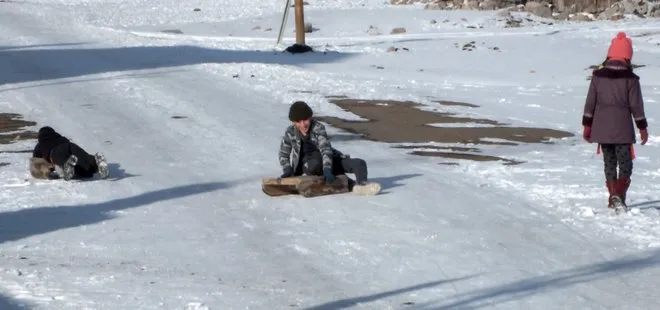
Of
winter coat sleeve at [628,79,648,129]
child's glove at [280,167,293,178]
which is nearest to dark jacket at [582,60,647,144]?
winter coat sleeve at [628,79,648,129]

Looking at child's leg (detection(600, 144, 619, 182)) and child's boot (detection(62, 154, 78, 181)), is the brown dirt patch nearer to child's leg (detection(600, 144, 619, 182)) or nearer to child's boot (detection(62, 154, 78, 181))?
child's boot (detection(62, 154, 78, 181))

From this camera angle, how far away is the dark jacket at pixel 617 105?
11.5 meters

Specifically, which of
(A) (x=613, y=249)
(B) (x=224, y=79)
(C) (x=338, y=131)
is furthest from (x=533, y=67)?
(A) (x=613, y=249)

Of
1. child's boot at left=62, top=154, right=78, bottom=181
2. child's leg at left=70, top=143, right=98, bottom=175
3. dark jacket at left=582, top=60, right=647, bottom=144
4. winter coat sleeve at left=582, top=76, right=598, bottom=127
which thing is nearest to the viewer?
dark jacket at left=582, top=60, right=647, bottom=144

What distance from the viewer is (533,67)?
2778 centimetres

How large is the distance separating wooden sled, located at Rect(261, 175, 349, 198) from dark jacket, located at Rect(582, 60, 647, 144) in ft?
8.39

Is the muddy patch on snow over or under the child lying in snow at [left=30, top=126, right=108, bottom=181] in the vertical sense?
under

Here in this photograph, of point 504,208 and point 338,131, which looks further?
point 338,131

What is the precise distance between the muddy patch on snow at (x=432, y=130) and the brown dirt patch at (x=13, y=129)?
4291 mm

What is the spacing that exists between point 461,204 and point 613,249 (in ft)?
6.95

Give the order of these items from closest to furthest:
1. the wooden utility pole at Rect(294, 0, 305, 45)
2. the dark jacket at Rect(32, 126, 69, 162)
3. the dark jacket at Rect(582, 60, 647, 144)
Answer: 1. the dark jacket at Rect(582, 60, 647, 144)
2. the dark jacket at Rect(32, 126, 69, 162)
3. the wooden utility pole at Rect(294, 0, 305, 45)

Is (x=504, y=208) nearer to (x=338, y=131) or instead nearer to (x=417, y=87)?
(x=338, y=131)

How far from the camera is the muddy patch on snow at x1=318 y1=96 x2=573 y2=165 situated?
15.8 meters

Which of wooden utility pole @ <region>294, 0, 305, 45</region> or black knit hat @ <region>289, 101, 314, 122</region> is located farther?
wooden utility pole @ <region>294, 0, 305, 45</region>
